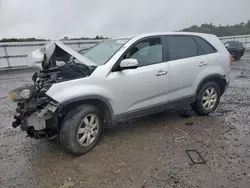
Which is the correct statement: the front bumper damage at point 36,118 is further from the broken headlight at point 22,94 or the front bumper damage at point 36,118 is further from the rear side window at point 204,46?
the rear side window at point 204,46

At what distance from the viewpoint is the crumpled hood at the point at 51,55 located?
3.79 m

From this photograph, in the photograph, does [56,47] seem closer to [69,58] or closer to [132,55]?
[69,58]

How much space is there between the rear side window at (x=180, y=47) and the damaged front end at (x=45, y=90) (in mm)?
1683

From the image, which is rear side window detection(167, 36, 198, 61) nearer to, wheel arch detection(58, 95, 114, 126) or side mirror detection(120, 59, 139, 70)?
side mirror detection(120, 59, 139, 70)

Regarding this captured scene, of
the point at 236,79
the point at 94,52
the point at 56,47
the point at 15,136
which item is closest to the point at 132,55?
the point at 94,52

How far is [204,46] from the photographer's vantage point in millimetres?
5105

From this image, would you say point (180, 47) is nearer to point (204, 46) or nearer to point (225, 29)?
point (204, 46)

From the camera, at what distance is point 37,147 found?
157 inches

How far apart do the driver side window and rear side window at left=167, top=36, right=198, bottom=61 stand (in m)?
0.25

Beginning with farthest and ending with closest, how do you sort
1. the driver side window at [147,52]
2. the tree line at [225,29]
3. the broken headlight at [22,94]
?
1. the tree line at [225,29]
2. the driver side window at [147,52]
3. the broken headlight at [22,94]

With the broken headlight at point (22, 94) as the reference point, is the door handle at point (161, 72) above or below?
above

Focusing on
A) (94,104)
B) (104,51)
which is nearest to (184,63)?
(104,51)

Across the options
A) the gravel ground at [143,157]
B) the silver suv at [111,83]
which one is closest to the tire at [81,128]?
the silver suv at [111,83]

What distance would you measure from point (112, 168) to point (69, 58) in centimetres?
196
